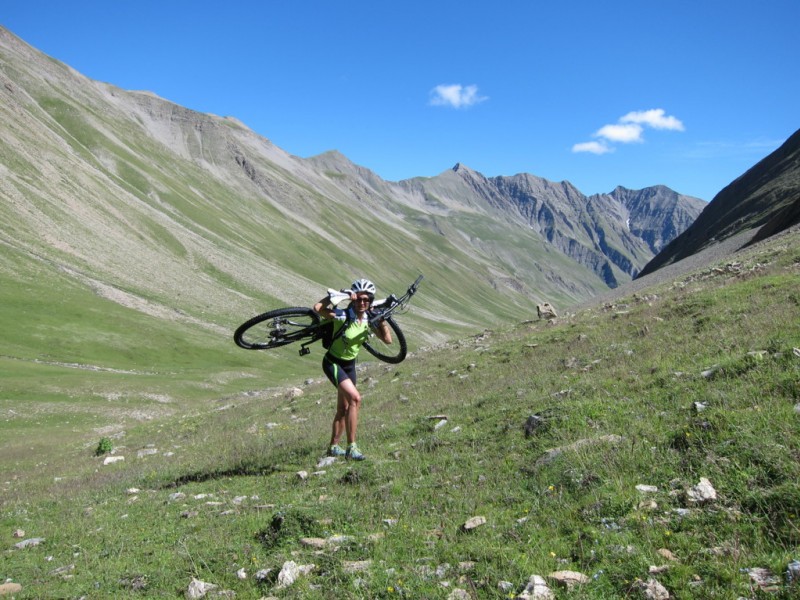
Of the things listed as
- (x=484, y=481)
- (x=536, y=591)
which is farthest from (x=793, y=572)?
(x=484, y=481)

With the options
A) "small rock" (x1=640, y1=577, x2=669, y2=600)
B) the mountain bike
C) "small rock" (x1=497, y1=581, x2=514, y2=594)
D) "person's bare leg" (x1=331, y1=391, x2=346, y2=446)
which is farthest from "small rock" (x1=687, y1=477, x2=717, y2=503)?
the mountain bike

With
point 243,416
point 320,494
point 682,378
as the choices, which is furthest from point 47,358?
point 682,378

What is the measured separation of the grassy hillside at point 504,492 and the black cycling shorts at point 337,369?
1806mm

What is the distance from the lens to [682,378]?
10.6 meters

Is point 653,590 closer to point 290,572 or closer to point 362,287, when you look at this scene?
point 290,572

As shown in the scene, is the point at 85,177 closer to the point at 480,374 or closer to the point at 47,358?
the point at 47,358

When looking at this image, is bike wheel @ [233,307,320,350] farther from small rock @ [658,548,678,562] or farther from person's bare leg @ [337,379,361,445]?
small rock @ [658,548,678,562]

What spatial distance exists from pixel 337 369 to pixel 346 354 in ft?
1.34

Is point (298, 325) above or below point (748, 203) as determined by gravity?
below

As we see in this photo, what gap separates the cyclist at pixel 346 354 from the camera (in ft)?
39.2

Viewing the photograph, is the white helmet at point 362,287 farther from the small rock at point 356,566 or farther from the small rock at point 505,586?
the small rock at point 505,586

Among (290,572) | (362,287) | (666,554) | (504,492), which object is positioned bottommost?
(290,572)

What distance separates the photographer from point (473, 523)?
23.0 ft

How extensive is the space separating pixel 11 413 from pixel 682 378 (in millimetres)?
42317
